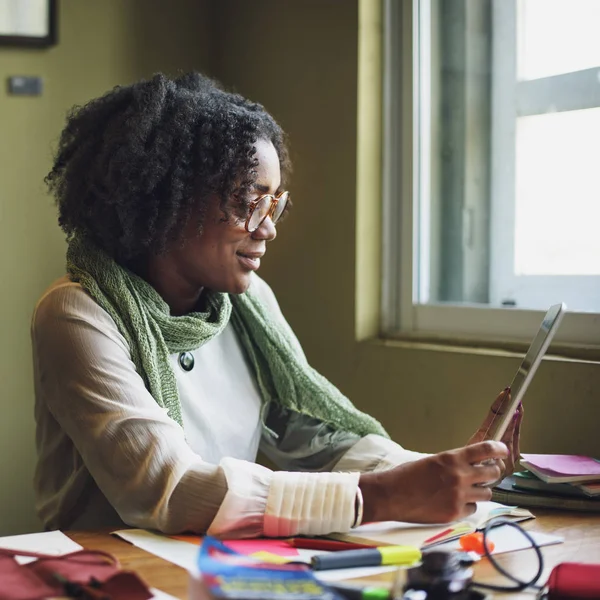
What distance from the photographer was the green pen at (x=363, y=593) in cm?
86

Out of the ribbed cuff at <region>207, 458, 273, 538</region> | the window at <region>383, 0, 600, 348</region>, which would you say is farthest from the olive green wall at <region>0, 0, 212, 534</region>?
the ribbed cuff at <region>207, 458, 273, 538</region>

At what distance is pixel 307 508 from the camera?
117 cm

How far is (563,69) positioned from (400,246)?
530mm

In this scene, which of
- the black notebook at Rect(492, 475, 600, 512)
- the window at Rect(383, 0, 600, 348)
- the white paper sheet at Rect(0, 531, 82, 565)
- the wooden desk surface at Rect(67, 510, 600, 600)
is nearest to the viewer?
the wooden desk surface at Rect(67, 510, 600, 600)

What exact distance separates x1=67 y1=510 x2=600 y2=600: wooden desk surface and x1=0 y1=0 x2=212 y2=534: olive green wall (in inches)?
42.9

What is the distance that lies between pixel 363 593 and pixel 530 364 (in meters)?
0.51

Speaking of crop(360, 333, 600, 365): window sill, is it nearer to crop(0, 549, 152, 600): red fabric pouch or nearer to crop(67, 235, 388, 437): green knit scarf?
crop(67, 235, 388, 437): green knit scarf

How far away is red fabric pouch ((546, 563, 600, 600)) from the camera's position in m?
0.91

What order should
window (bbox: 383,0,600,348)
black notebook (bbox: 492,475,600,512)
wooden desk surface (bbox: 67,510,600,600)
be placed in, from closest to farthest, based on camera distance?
1. wooden desk surface (bbox: 67,510,600,600)
2. black notebook (bbox: 492,475,600,512)
3. window (bbox: 383,0,600,348)

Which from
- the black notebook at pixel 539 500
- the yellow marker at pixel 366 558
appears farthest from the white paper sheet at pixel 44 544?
the black notebook at pixel 539 500

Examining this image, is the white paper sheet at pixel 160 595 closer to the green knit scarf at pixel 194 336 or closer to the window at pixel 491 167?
the green knit scarf at pixel 194 336

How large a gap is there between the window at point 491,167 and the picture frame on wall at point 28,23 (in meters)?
0.84

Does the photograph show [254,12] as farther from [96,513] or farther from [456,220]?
[96,513]

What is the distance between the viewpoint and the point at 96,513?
1.46 m
